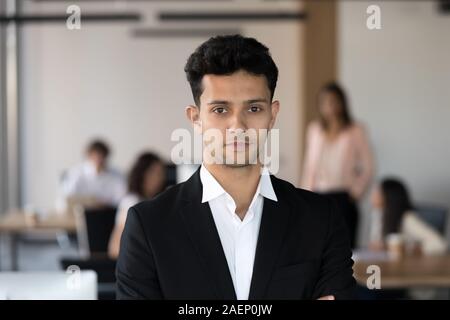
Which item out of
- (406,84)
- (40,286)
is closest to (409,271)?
(40,286)

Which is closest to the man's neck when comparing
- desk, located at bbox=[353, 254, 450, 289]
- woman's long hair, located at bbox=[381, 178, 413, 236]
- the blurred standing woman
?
desk, located at bbox=[353, 254, 450, 289]

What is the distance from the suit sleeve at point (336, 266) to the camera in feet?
5.39

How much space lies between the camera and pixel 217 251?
5.22 feet

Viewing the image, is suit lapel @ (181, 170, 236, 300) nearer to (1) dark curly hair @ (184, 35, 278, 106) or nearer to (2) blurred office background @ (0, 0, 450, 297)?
(1) dark curly hair @ (184, 35, 278, 106)

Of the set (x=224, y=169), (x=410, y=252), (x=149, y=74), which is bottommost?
(x=410, y=252)

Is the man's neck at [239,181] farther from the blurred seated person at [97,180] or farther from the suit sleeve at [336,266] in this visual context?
the blurred seated person at [97,180]

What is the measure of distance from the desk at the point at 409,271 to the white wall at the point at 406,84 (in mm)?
3412

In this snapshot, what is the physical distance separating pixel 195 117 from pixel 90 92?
8168 mm

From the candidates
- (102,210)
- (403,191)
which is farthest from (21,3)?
(403,191)

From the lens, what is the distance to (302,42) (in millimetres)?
8844

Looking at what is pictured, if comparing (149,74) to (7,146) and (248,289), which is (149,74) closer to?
(7,146)

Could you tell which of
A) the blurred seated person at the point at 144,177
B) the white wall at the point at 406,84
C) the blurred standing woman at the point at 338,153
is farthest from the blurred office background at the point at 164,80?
the blurred seated person at the point at 144,177

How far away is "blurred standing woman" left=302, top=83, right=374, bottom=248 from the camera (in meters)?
6.62
